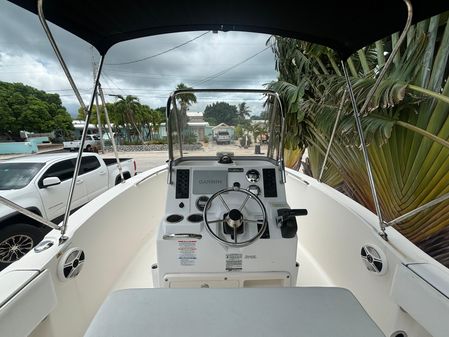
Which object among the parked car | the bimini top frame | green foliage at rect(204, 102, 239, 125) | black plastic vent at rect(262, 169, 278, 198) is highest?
the bimini top frame

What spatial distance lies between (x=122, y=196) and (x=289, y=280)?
1.63 meters

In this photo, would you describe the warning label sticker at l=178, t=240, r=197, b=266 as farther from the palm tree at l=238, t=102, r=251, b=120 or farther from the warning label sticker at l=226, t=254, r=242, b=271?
the palm tree at l=238, t=102, r=251, b=120

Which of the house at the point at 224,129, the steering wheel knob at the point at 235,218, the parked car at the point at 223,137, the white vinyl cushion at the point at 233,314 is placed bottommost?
the white vinyl cushion at the point at 233,314

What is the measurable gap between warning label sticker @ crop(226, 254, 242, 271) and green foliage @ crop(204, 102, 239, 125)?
1.34m

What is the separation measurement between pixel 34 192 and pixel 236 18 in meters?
3.24

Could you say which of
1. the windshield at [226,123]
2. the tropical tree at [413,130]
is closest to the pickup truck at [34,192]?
the windshield at [226,123]

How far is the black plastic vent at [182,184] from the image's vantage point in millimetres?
1969

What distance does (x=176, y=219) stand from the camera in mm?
1759

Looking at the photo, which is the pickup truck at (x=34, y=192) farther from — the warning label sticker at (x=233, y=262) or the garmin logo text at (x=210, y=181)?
the warning label sticker at (x=233, y=262)

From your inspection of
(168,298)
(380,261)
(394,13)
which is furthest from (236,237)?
(394,13)

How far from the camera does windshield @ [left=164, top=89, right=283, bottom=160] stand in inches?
90.4

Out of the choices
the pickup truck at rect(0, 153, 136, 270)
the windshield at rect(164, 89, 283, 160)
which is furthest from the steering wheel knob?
the pickup truck at rect(0, 153, 136, 270)

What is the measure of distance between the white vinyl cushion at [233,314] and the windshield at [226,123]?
4.58ft

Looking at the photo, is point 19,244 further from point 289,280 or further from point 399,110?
point 399,110
